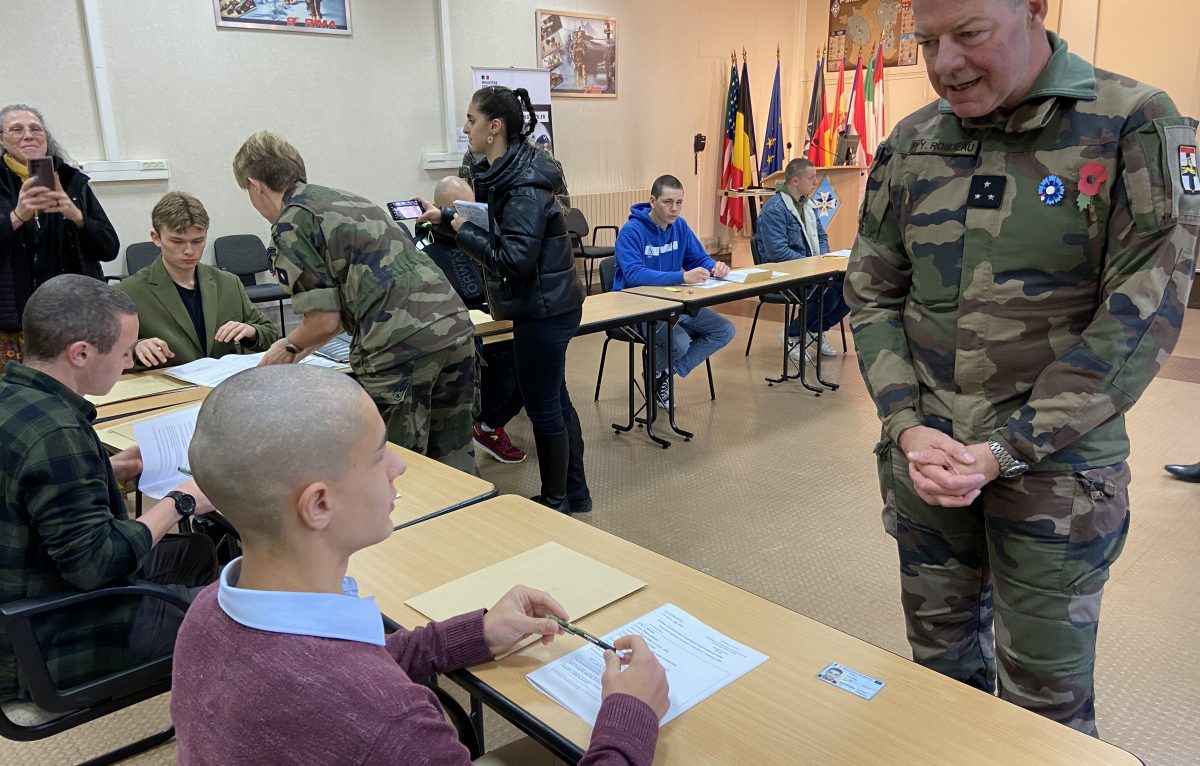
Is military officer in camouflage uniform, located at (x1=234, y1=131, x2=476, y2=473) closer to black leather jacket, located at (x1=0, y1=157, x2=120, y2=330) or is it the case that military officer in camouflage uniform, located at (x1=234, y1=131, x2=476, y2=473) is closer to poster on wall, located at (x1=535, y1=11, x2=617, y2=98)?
black leather jacket, located at (x1=0, y1=157, x2=120, y2=330)

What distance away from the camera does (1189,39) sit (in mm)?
7145

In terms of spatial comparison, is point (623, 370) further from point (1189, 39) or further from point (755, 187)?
point (1189, 39)

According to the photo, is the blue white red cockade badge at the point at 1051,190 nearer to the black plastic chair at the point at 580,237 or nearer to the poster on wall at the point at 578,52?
the black plastic chair at the point at 580,237

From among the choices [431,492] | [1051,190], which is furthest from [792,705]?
[431,492]

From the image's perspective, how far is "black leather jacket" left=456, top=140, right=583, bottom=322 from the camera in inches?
111

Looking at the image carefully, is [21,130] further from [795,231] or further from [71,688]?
[795,231]

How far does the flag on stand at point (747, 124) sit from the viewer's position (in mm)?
9164

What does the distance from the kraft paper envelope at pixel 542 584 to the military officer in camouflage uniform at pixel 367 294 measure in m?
1.17

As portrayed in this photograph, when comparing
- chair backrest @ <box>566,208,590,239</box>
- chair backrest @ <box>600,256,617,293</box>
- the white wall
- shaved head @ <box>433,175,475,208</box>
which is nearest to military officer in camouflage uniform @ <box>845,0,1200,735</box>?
shaved head @ <box>433,175,475,208</box>

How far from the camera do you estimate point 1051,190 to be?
1.24 m

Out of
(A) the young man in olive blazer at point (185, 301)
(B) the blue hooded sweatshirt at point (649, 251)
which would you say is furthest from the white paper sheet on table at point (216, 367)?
(B) the blue hooded sweatshirt at point (649, 251)

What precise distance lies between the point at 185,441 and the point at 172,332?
1.13 meters

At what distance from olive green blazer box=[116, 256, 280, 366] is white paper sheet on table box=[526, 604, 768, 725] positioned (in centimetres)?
230

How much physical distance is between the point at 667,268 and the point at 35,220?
3036 mm
